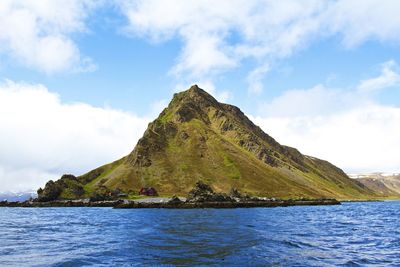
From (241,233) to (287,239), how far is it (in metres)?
9.35

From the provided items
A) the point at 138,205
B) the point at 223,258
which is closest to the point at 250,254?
the point at 223,258

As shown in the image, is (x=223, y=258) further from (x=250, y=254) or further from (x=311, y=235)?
Answer: (x=311, y=235)

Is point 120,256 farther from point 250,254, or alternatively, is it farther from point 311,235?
point 311,235

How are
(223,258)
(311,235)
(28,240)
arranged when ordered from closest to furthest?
(223,258) → (28,240) → (311,235)

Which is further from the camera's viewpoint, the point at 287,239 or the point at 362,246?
the point at 287,239

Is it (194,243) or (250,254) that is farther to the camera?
(194,243)

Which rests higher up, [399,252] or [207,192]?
[207,192]

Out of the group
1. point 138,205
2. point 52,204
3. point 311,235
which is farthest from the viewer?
point 52,204

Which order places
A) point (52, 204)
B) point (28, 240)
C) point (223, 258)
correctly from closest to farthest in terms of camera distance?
point (223, 258), point (28, 240), point (52, 204)

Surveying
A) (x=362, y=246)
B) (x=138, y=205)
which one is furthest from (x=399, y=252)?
(x=138, y=205)

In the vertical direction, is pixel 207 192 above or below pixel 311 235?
above

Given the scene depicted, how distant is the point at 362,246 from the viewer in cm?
4659

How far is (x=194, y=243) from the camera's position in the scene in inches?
1886

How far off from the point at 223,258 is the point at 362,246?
1876cm
